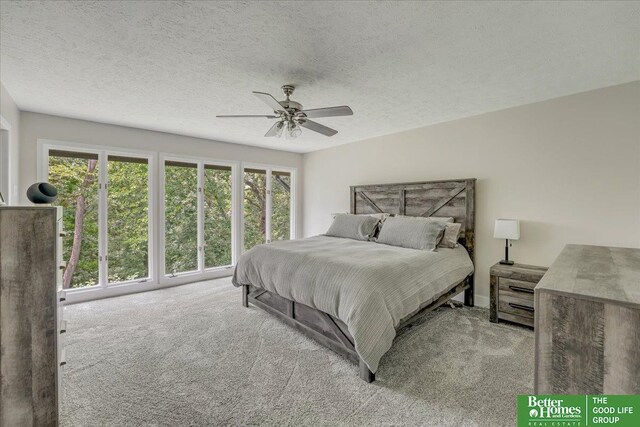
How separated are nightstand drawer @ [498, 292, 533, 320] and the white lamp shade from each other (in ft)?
2.10

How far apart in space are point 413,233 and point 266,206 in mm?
3337

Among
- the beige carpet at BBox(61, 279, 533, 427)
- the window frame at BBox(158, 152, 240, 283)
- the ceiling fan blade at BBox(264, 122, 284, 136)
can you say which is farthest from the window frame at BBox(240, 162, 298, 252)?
the beige carpet at BBox(61, 279, 533, 427)

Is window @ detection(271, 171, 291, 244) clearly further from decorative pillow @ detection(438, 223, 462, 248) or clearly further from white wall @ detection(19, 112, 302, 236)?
decorative pillow @ detection(438, 223, 462, 248)

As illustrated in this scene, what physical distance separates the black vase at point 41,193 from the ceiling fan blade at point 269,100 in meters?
1.42

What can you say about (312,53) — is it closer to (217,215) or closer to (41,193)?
(41,193)

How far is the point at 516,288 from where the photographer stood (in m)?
2.87

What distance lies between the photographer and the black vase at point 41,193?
4.91 feet

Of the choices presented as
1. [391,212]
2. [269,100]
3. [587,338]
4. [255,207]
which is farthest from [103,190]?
[587,338]

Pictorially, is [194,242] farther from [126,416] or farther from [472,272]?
[472,272]

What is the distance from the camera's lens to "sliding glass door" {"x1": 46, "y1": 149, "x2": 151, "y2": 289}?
12.3 ft

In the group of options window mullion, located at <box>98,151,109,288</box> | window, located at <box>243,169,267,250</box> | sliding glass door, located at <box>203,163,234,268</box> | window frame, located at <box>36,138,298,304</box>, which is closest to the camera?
window frame, located at <box>36,138,298,304</box>

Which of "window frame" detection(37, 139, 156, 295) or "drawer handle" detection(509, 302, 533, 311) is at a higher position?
"window frame" detection(37, 139, 156, 295)

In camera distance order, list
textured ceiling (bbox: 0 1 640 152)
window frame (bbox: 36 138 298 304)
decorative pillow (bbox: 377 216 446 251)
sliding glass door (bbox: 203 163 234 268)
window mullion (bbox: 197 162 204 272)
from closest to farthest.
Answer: textured ceiling (bbox: 0 1 640 152)
decorative pillow (bbox: 377 216 446 251)
window frame (bbox: 36 138 298 304)
window mullion (bbox: 197 162 204 272)
sliding glass door (bbox: 203 163 234 268)

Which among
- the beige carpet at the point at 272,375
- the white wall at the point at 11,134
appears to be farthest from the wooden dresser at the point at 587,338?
the white wall at the point at 11,134
